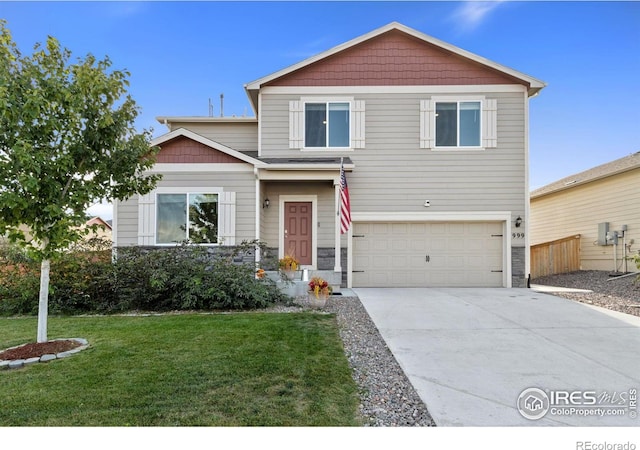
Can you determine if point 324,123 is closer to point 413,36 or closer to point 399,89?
point 399,89

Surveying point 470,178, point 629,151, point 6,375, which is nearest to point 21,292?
point 6,375

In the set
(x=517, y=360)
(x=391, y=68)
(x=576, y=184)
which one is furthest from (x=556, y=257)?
(x=517, y=360)

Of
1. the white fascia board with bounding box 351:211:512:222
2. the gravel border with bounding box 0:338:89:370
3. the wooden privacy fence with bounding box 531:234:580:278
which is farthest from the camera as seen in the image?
the wooden privacy fence with bounding box 531:234:580:278

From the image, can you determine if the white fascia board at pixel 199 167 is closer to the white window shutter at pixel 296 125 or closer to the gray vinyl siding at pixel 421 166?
the gray vinyl siding at pixel 421 166

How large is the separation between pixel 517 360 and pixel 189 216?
307 inches

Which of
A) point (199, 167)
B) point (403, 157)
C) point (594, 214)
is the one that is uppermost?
point (403, 157)

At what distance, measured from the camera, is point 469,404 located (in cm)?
318

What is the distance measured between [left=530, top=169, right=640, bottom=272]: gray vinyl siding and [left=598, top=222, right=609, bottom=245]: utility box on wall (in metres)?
0.13

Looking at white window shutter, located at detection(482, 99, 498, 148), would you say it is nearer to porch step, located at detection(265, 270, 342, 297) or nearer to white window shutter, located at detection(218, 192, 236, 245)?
porch step, located at detection(265, 270, 342, 297)

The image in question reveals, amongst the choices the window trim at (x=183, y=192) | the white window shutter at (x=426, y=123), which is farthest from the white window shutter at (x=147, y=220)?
the white window shutter at (x=426, y=123)

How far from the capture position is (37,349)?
4.52m

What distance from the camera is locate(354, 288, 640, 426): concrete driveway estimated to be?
3.10 m

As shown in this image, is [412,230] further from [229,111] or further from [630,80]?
[229,111]

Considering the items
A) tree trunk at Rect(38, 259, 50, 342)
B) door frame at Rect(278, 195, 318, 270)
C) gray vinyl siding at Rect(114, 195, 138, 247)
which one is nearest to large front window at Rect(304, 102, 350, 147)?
door frame at Rect(278, 195, 318, 270)
